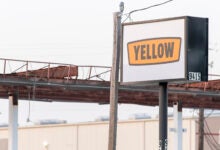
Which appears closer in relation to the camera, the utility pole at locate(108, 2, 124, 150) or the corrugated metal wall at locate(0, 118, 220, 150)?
the utility pole at locate(108, 2, 124, 150)

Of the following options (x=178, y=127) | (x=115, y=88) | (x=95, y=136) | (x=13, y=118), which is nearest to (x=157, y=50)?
(x=115, y=88)

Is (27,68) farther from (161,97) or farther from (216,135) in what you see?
(216,135)

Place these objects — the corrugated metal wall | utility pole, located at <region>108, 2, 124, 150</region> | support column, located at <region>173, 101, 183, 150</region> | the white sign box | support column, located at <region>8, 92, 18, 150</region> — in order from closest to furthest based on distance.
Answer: the white sign box, utility pole, located at <region>108, 2, 124, 150</region>, support column, located at <region>8, 92, 18, 150</region>, support column, located at <region>173, 101, 183, 150</region>, the corrugated metal wall

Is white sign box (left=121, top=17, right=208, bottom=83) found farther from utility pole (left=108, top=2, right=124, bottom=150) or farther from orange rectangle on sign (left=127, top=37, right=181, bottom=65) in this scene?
utility pole (left=108, top=2, right=124, bottom=150)

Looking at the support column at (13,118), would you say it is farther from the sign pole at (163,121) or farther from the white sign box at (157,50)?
the sign pole at (163,121)

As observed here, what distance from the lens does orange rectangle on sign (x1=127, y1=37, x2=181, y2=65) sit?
74.8 feet

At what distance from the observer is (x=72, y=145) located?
71.8 m

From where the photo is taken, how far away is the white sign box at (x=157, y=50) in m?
22.8

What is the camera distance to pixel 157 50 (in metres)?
22.9

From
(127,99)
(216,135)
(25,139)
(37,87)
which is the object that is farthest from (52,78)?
(25,139)

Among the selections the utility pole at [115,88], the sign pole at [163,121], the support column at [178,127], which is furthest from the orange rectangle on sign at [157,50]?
the support column at [178,127]

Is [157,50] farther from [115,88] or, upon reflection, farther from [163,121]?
[115,88]

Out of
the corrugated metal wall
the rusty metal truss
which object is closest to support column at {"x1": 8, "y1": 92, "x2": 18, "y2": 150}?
the rusty metal truss

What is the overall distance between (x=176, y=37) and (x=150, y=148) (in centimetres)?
4599
